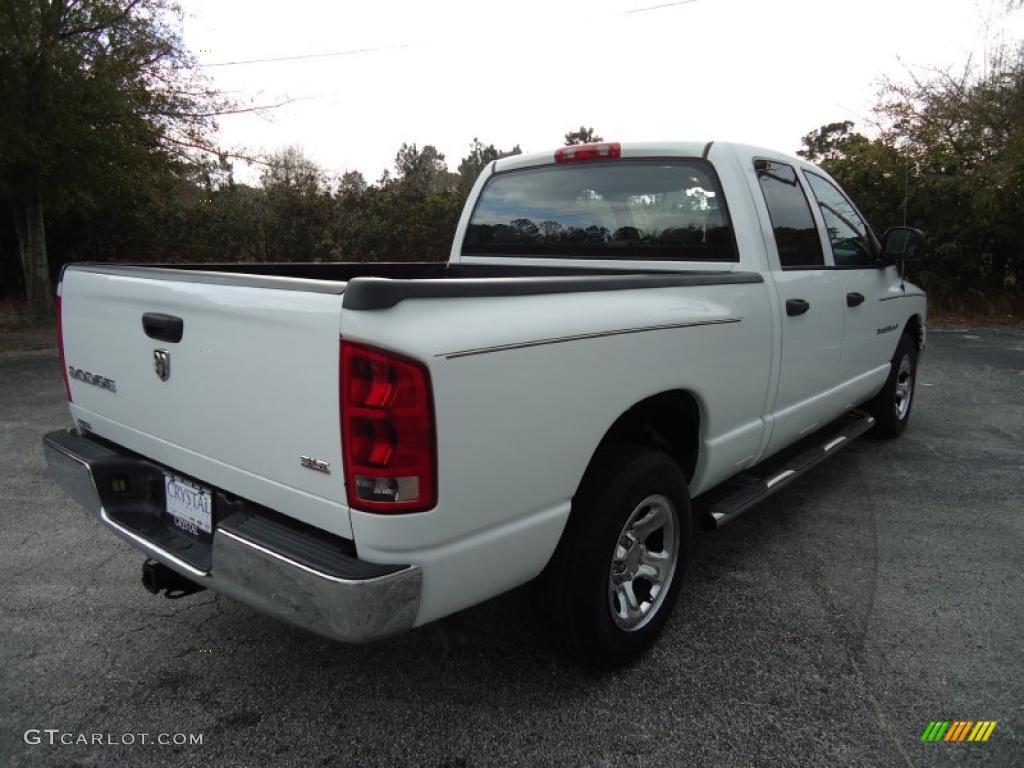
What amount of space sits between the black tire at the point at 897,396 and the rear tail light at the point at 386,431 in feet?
14.0

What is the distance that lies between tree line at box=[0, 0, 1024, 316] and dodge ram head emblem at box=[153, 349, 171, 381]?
25.3 feet

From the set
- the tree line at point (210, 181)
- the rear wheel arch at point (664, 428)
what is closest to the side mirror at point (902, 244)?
the rear wheel arch at point (664, 428)

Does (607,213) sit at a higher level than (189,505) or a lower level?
higher

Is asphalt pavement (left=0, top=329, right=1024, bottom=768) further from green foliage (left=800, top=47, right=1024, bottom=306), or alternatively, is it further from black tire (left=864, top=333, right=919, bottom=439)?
green foliage (left=800, top=47, right=1024, bottom=306)

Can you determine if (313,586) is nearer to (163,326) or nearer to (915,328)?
(163,326)

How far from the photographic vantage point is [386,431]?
170 cm

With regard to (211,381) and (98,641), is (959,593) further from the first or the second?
(98,641)

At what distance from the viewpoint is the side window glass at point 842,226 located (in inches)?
151

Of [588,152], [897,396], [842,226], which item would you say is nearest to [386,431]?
[588,152]

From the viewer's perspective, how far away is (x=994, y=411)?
6.34 m

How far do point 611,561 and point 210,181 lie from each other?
12.9 m

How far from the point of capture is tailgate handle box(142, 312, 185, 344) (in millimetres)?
2141

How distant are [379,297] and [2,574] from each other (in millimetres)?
2741

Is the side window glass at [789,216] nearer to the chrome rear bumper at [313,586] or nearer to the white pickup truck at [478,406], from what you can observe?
the white pickup truck at [478,406]
